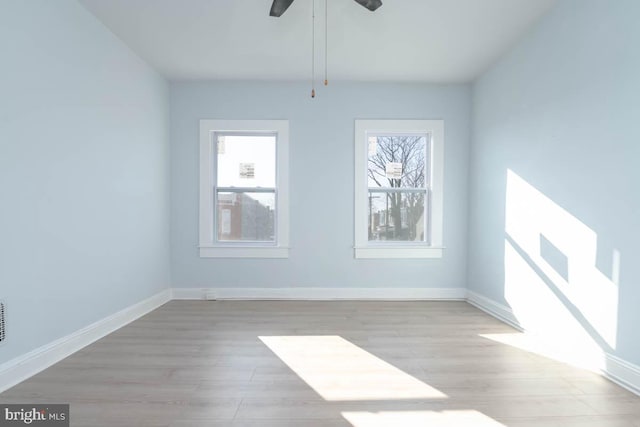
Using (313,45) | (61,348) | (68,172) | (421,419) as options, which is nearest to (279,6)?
A: (313,45)

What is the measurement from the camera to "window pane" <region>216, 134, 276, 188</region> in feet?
14.5

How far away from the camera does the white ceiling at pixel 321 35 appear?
281 cm

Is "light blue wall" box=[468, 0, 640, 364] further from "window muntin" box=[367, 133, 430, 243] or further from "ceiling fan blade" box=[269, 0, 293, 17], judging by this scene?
"ceiling fan blade" box=[269, 0, 293, 17]

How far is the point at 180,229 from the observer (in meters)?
4.33

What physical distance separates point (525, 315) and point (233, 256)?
315 centimetres

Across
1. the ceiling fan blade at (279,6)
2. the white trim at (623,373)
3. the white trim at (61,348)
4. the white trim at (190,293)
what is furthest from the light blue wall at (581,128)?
the white trim at (61,348)

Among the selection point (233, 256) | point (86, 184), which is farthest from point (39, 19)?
point (233, 256)

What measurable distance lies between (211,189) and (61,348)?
2266 mm

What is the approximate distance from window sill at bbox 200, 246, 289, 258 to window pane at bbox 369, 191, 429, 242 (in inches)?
45.3

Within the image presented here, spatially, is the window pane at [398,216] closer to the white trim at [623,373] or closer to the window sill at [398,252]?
the window sill at [398,252]

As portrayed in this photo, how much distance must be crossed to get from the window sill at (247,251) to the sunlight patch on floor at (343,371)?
4.60 ft

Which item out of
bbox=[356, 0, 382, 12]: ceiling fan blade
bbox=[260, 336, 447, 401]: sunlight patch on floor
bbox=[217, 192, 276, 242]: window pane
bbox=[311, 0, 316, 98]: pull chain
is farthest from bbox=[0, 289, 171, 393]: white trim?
bbox=[356, 0, 382, 12]: ceiling fan blade

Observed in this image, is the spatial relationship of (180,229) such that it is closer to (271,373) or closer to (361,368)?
(271,373)

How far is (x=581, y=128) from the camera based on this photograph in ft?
8.29
